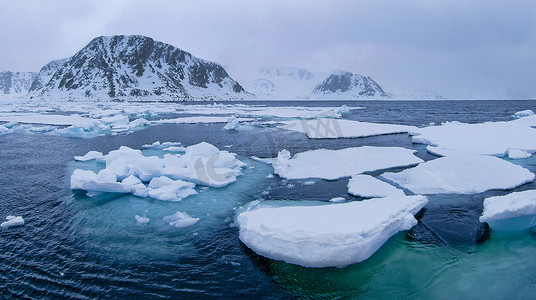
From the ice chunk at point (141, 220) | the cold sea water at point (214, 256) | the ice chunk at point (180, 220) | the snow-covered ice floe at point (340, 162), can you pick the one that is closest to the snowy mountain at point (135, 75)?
the snow-covered ice floe at point (340, 162)

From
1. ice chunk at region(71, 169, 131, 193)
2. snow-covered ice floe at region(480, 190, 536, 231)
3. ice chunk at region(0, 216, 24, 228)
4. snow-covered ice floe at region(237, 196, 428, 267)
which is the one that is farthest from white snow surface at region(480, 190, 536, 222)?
ice chunk at region(0, 216, 24, 228)

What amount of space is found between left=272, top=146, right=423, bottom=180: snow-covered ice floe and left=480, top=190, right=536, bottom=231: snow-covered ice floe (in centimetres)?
596

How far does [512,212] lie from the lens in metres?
7.80

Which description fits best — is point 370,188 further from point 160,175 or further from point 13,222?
point 13,222

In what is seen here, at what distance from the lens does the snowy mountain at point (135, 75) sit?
134500 mm

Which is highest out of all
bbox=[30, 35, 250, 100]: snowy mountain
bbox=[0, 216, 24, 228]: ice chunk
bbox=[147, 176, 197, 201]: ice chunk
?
bbox=[30, 35, 250, 100]: snowy mountain

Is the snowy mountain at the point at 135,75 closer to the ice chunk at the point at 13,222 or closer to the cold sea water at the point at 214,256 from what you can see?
the ice chunk at the point at 13,222

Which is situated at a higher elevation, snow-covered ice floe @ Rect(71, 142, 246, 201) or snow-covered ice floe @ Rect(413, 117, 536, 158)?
snow-covered ice floe @ Rect(413, 117, 536, 158)

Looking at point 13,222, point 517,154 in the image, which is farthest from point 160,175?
point 517,154

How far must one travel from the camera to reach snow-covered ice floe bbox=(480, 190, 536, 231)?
25.7 feet

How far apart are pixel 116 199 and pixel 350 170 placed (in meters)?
9.70

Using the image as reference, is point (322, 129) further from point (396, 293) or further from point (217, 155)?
point (396, 293)

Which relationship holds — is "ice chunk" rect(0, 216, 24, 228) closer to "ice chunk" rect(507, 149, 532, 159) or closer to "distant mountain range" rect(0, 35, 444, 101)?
"ice chunk" rect(507, 149, 532, 159)

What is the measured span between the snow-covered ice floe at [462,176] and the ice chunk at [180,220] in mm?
7778
